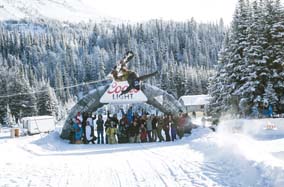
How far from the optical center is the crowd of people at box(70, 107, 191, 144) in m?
21.3

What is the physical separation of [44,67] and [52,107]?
98577 mm

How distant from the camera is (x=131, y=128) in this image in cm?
2136

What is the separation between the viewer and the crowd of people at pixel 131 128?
2128cm

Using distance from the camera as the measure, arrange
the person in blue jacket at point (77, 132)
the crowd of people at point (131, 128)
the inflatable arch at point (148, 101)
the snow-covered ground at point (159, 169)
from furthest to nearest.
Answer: the inflatable arch at point (148, 101) < the person in blue jacket at point (77, 132) < the crowd of people at point (131, 128) < the snow-covered ground at point (159, 169)

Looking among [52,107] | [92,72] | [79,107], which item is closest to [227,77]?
[79,107]

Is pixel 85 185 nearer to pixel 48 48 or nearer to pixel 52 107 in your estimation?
pixel 52 107

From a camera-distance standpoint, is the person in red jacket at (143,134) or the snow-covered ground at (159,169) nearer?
the snow-covered ground at (159,169)

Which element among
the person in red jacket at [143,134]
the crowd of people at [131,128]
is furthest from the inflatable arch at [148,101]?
the person in red jacket at [143,134]

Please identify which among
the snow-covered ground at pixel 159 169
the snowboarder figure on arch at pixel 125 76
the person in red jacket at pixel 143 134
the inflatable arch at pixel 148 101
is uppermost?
the snowboarder figure on arch at pixel 125 76

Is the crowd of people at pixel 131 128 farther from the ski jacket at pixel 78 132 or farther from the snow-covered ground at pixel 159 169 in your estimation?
the snow-covered ground at pixel 159 169

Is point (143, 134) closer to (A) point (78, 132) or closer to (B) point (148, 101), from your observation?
(B) point (148, 101)

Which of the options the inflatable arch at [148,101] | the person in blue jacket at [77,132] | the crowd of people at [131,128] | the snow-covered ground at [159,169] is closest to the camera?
the snow-covered ground at [159,169]

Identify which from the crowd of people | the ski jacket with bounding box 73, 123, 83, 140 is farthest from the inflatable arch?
the ski jacket with bounding box 73, 123, 83, 140

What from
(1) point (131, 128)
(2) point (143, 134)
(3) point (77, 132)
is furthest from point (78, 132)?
(2) point (143, 134)
